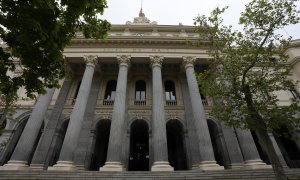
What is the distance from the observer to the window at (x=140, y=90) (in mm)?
17791

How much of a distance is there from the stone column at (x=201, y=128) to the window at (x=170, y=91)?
2951mm

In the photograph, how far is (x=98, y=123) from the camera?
15922mm

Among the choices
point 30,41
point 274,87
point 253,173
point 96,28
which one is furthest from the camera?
point 253,173

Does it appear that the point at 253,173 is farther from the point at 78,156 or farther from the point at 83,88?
the point at 83,88

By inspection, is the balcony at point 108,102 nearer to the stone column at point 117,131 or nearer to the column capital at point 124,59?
the stone column at point 117,131

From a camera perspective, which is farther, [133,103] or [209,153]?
[133,103]

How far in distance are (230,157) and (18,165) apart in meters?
13.3

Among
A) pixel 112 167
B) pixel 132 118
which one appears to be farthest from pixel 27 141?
pixel 132 118

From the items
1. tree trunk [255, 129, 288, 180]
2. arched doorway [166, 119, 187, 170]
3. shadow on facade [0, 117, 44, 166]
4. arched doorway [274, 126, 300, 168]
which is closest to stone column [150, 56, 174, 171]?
arched doorway [166, 119, 187, 170]

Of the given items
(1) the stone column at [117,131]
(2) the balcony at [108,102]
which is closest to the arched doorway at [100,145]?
(2) the balcony at [108,102]

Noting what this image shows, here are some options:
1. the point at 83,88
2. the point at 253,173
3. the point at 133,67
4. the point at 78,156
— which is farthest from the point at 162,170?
the point at 133,67

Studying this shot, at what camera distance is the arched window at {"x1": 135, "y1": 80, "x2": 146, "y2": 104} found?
17.8m

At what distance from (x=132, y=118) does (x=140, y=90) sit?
3393mm

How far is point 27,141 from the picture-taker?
12.4 m
